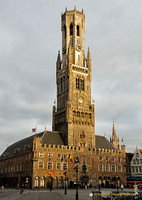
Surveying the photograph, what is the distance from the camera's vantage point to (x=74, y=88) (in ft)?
303

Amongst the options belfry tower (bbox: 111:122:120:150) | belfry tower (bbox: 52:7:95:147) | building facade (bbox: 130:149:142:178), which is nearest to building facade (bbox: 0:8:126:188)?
belfry tower (bbox: 52:7:95:147)

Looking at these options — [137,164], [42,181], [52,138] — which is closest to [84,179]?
[42,181]

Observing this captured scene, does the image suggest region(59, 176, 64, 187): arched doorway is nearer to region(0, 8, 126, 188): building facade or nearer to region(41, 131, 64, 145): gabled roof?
region(0, 8, 126, 188): building facade

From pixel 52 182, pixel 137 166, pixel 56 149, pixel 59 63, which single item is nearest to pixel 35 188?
pixel 52 182

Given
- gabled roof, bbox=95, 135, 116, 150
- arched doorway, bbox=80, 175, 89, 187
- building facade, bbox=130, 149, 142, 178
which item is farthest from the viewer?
building facade, bbox=130, 149, 142, 178

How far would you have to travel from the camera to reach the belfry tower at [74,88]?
87125 mm

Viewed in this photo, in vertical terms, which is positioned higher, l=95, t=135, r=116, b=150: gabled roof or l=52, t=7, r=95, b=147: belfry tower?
l=52, t=7, r=95, b=147: belfry tower

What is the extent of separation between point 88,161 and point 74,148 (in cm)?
661

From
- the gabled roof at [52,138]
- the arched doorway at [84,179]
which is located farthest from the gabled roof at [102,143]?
the gabled roof at [52,138]

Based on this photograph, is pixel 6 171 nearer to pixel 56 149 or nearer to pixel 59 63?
pixel 56 149

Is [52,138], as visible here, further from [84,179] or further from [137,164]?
[137,164]

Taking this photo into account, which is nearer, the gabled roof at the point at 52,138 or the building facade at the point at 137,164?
the gabled roof at the point at 52,138

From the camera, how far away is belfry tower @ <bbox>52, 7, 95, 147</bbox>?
87125mm

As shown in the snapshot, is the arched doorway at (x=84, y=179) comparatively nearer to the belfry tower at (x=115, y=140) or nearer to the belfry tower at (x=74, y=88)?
the belfry tower at (x=74, y=88)
